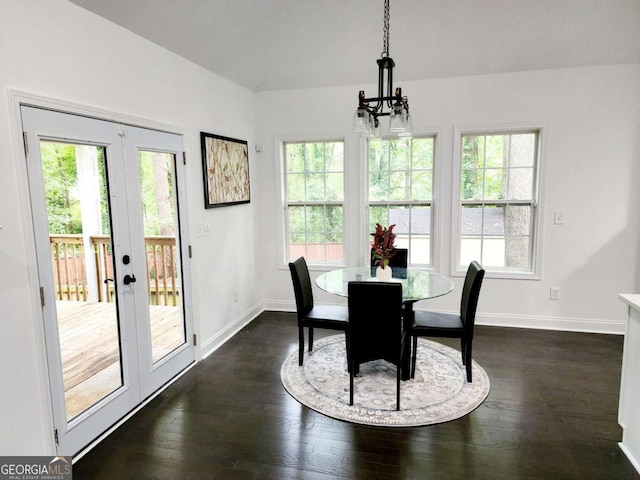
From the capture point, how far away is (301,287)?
135 inches

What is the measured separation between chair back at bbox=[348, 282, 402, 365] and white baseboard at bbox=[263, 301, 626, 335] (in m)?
2.14

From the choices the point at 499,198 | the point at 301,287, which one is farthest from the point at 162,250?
the point at 499,198

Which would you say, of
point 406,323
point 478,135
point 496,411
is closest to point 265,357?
point 406,323

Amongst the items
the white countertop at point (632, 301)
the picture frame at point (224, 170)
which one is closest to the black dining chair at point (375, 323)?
the white countertop at point (632, 301)

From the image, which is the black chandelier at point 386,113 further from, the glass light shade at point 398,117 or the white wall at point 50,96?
the white wall at point 50,96

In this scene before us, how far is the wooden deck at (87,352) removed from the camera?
7.80 ft

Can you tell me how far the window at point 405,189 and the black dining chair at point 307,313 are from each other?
4.93 feet

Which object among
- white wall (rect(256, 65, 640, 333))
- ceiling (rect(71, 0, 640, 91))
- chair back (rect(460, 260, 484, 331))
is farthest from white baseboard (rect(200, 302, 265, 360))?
ceiling (rect(71, 0, 640, 91))

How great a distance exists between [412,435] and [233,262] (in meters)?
2.58

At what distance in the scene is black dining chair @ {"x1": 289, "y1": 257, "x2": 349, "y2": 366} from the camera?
10.9ft

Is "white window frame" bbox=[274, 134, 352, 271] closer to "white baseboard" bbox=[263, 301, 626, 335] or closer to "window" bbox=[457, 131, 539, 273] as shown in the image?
"window" bbox=[457, 131, 539, 273]

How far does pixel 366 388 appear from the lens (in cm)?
309

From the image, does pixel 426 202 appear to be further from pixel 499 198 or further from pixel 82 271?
pixel 82 271

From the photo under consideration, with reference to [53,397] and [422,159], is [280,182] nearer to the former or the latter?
[422,159]
